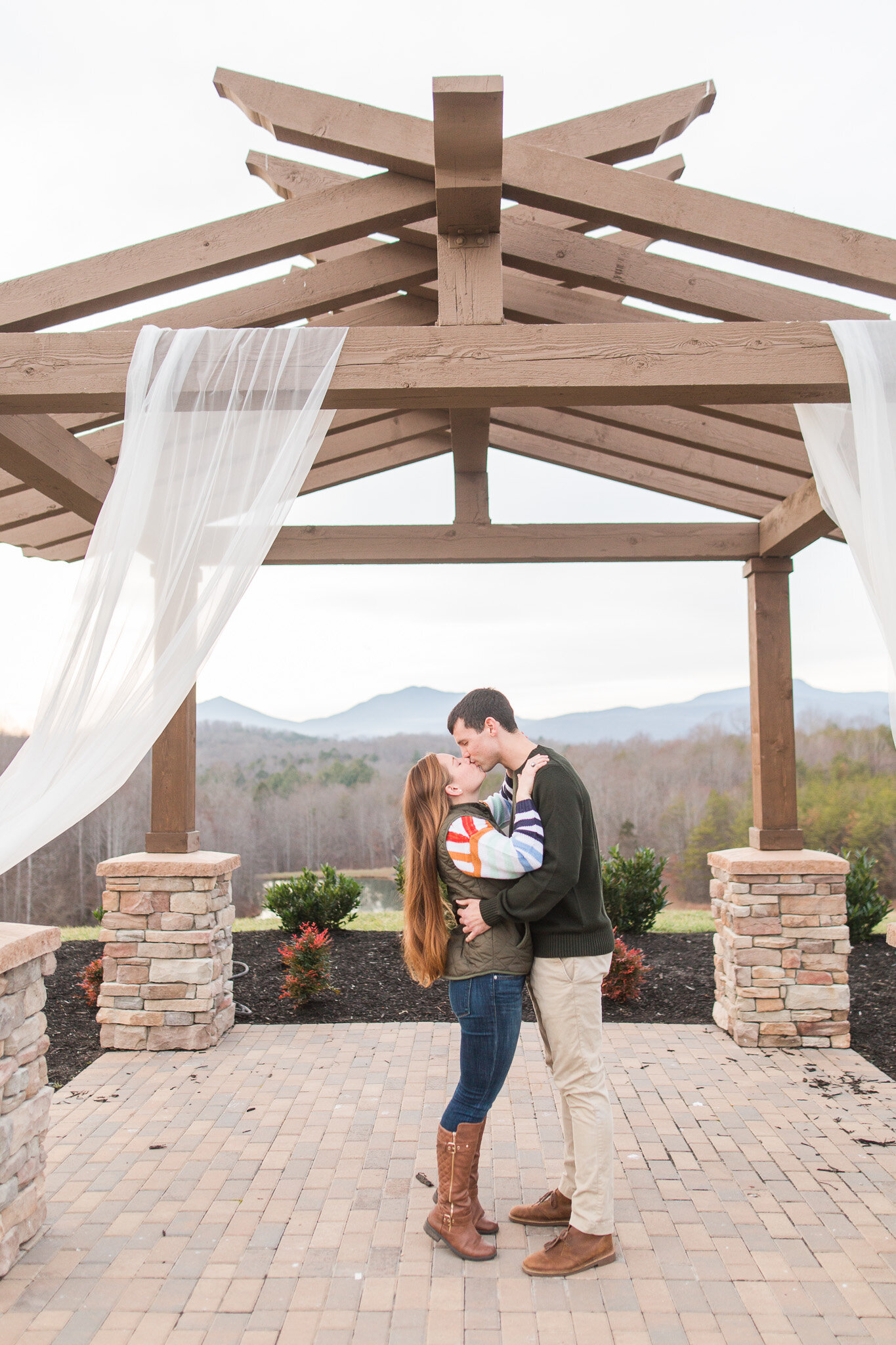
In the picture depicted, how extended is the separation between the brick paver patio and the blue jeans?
1.59ft

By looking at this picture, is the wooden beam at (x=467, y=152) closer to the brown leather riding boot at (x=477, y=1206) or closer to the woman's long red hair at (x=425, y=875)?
the woman's long red hair at (x=425, y=875)

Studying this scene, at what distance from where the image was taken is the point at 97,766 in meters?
2.54

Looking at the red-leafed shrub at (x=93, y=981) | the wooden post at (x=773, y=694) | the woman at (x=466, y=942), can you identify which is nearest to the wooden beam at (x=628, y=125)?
the woman at (x=466, y=942)

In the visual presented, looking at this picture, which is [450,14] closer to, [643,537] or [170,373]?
[643,537]

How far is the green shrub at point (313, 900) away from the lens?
6941 millimetres

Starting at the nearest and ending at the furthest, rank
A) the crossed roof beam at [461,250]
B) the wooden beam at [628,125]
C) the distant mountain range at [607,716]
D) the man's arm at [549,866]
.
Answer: the man's arm at [549,866] < the crossed roof beam at [461,250] < the wooden beam at [628,125] < the distant mountain range at [607,716]

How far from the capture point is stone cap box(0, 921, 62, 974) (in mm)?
2571

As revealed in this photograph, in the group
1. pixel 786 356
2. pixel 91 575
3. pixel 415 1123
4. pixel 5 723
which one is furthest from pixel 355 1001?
pixel 786 356

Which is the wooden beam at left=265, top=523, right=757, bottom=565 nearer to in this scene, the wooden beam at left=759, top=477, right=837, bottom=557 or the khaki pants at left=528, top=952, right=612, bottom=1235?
the wooden beam at left=759, top=477, right=837, bottom=557

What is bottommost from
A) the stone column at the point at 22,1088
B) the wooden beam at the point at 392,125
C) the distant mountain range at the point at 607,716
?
the stone column at the point at 22,1088

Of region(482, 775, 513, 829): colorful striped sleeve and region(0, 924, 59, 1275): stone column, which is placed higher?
region(482, 775, 513, 829): colorful striped sleeve

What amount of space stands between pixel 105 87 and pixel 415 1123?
554 cm

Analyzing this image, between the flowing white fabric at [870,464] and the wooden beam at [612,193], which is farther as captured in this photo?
the wooden beam at [612,193]

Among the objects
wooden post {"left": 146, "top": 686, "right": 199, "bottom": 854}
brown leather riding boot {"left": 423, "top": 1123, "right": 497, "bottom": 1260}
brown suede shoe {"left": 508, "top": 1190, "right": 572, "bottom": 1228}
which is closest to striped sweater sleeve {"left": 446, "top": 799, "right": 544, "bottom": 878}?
brown leather riding boot {"left": 423, "top": 1123, "right": 497, "bottom": 1260}
